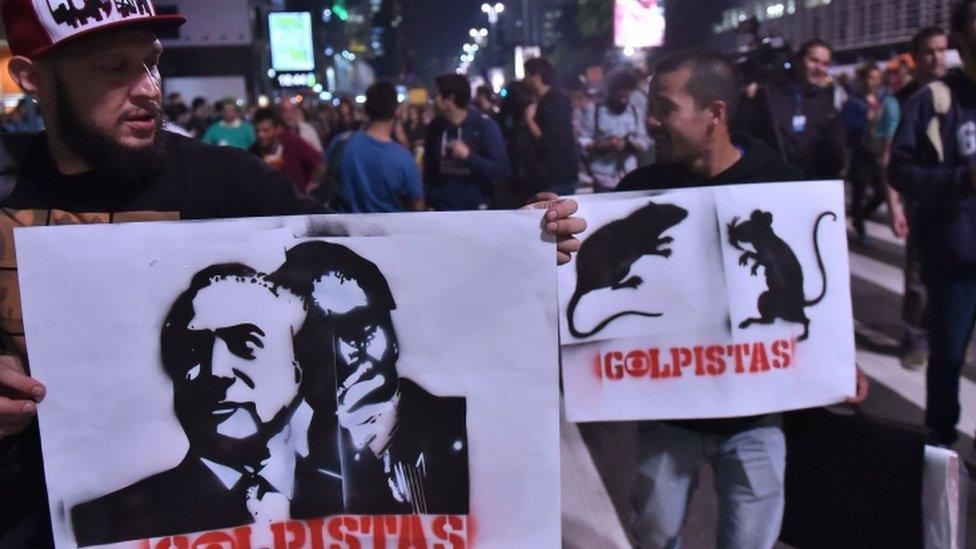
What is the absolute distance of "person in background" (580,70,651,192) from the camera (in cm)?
912

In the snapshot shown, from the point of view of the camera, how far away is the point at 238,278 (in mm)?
1743

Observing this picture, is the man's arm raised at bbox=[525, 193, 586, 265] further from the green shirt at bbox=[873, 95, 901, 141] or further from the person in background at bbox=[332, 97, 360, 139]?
the person in background at bbox=[332, 97, 360, 139]

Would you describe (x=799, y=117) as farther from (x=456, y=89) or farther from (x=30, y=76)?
(x=30, y=76)

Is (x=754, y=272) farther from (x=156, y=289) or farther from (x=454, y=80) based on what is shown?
→ (x=454, y=80)

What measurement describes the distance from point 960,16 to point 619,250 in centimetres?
227

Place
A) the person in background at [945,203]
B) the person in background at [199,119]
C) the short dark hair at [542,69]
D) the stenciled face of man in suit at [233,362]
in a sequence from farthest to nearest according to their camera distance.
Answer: the person in background at [199,119] < the short dark hair at [542,69] < the person in background at [945,203] < the stenciled face of man in suit at [233,362]

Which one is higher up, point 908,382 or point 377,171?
point 377,171

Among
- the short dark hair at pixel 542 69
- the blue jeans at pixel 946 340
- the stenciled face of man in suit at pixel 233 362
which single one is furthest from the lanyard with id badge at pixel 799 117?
the stenciled face of man in suit at pixel 233 362

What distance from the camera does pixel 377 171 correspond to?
18.5ft

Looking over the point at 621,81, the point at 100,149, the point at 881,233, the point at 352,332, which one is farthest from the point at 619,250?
the point at 881,233

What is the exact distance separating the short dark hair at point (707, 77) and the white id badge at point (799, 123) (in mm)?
4231

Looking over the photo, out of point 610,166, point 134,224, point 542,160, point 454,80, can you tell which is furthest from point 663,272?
point 610,166

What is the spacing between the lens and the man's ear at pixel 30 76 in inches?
74.2

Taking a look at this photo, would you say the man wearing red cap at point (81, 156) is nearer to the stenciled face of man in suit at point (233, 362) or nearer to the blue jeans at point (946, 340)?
the stenciled face of man in suit at point (233, 362)
